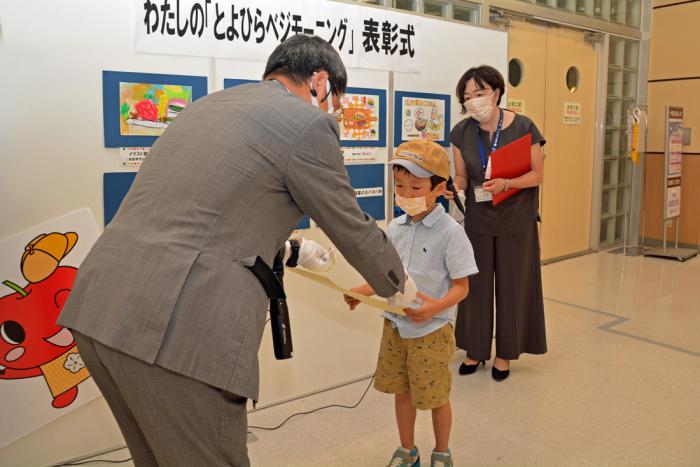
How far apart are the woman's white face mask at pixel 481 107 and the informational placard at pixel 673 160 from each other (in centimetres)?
352

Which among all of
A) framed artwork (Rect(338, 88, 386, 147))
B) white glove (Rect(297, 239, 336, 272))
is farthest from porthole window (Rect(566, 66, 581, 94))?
white glove (Rect(297, 239, 336, 272))

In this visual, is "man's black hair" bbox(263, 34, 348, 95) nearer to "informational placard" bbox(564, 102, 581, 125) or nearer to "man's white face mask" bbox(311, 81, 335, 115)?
"man's white face mask" bbox(311, 81, 335, 115)

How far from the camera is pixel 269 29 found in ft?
8.00

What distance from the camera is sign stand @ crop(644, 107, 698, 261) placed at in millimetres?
5512

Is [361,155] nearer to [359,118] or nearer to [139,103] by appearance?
[359,118]

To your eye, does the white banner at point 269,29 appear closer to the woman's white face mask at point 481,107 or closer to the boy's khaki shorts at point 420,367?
the woman's white face mask at point 481,107

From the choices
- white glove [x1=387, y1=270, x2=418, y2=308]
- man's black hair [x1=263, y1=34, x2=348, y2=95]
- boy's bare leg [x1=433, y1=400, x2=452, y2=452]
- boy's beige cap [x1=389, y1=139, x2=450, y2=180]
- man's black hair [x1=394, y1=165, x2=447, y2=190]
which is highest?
man's black hair [x1=263, y1=34, x2=348, y2=95]

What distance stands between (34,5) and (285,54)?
3.71ft

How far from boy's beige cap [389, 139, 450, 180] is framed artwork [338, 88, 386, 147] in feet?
2.68

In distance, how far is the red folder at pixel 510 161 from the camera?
9.04 feet

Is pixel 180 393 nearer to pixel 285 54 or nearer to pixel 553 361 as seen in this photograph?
pixel 285 54

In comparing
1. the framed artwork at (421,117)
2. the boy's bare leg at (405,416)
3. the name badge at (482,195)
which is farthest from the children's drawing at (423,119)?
the boy's bare leg at (405,416)

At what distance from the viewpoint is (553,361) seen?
125 inches

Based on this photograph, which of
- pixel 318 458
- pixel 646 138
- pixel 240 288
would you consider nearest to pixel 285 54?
pixel 240 288
